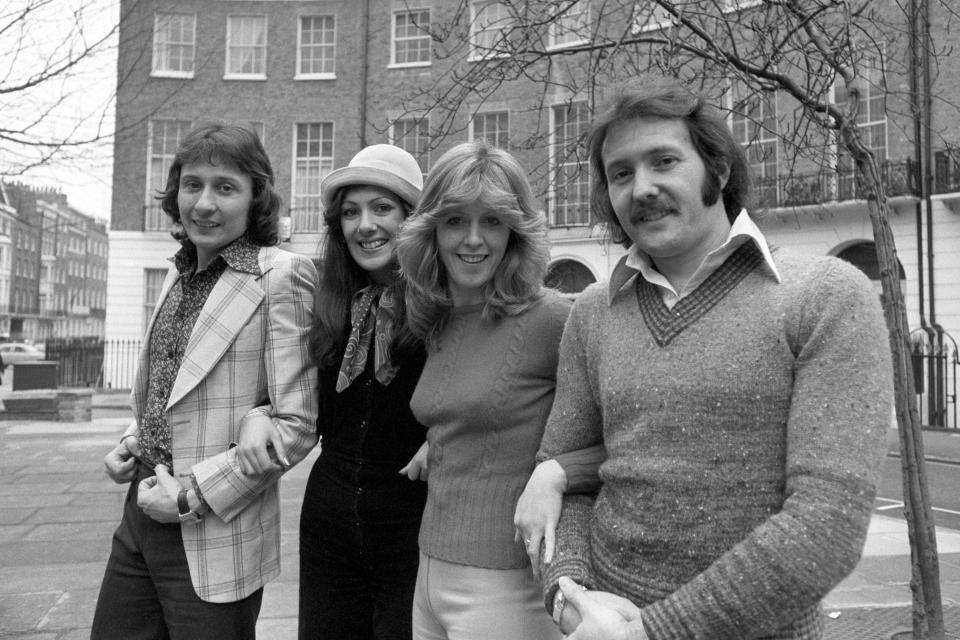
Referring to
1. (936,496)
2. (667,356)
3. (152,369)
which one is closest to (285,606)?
(152,369)

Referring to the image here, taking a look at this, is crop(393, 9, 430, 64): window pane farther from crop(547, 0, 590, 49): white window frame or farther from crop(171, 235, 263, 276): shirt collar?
crop(171, 235, 263, 276): shirt collar

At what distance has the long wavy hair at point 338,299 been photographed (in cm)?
218

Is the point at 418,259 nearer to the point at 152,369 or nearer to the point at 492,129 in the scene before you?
the point at 152,369

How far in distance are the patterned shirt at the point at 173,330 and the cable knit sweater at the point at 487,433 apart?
75 cm

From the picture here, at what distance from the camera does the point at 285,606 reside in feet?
13.6

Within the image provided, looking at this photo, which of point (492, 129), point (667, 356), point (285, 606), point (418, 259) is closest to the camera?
point (667, 356)

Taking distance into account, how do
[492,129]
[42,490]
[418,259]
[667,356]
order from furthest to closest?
[492,129], [42,490], [418,259], [667,356]

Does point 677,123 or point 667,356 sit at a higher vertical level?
point 677,123

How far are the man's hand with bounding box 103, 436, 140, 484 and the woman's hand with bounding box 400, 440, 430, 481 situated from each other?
831 millimetres

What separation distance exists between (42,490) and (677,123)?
7.79 metres

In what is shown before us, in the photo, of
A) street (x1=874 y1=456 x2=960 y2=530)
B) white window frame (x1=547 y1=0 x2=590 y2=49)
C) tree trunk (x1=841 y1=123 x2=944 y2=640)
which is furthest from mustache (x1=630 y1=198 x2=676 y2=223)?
street (x1=874 y1=456 x2=960 y2=530)

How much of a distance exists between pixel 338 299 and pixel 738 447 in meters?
1.35

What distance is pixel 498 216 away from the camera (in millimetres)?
1941

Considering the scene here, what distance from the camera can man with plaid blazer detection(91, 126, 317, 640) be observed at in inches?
80.7
